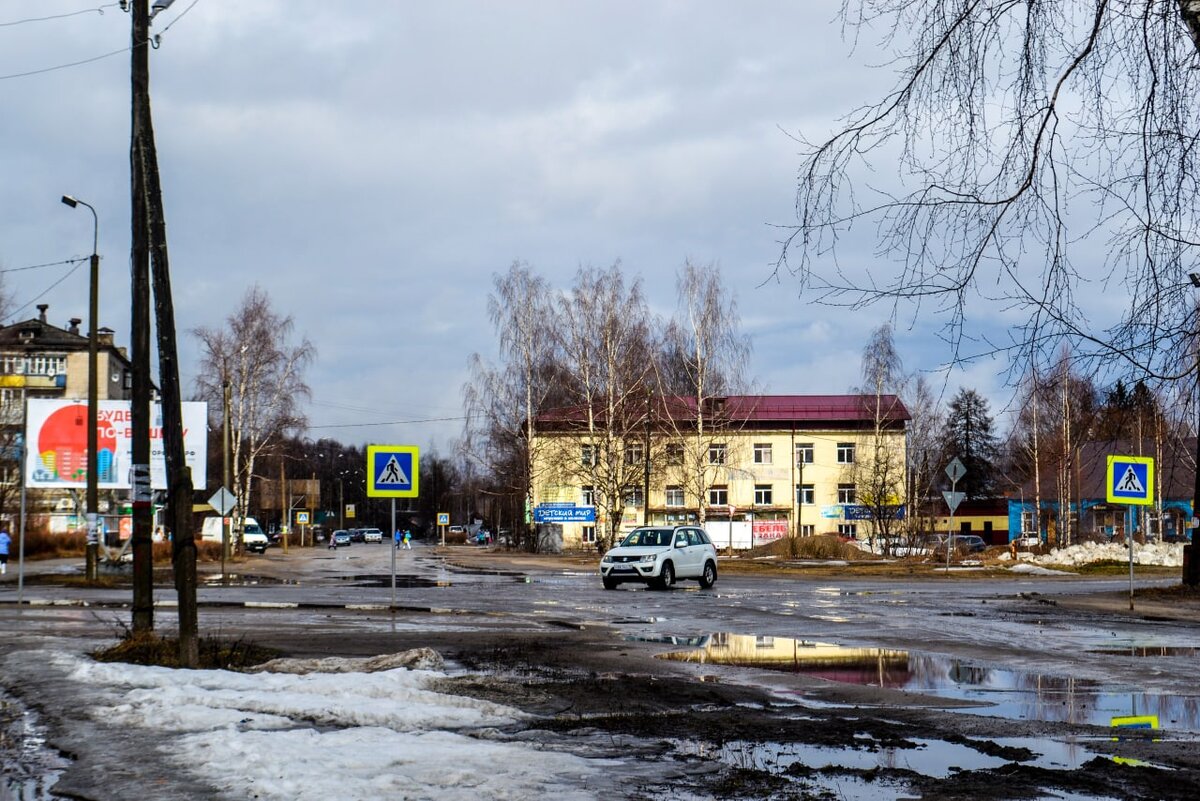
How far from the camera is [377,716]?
9172mm

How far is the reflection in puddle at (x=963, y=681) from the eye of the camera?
33.8 feet

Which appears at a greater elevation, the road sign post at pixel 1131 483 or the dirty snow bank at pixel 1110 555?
the road sign post at pixel 1131 483

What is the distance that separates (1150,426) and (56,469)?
1643 inches

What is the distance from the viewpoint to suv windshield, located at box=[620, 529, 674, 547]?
3438cm

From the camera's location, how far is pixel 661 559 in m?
33.1

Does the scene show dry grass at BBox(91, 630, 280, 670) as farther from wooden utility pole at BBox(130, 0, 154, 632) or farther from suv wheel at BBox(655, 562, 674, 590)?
suv wheel at BBox(655, 562, 674, 590)

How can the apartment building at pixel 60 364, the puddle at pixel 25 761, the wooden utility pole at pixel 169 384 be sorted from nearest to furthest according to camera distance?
the puddle at pixel 25 761, the wooden utility pole at pixel 169 384, the apartment building at pixel 60 364

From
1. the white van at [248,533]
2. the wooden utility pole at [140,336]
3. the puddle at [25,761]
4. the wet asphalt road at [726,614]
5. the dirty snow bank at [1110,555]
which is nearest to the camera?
the puddle at [25,761]

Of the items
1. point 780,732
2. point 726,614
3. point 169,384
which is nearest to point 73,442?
point 726,614

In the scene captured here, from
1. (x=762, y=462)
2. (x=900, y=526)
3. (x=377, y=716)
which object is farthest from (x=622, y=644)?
(x=762, y=462)

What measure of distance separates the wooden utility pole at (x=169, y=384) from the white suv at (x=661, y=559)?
2038 cm

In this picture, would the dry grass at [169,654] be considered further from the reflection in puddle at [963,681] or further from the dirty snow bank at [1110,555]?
the dirty snow bank at [1110,555]

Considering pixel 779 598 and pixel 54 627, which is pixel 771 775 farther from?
pixel 779 598

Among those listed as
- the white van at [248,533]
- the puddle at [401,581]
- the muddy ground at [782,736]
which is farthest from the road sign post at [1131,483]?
the white van at [248,533]
